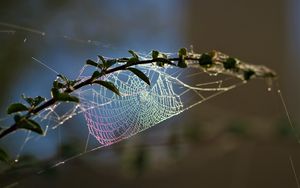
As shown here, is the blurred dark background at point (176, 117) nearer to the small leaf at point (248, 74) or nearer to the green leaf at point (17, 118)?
the green leaf at point (17, 118)

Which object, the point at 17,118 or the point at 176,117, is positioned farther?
the point at 176,117

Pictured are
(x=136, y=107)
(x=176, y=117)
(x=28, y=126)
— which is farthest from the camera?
(x=176, y=117)

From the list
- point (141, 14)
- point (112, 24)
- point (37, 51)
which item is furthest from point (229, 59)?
point (141, 14)

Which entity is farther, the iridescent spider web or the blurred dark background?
the blurred dark background

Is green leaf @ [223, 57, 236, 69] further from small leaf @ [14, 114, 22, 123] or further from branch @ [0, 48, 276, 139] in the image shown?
small leaf @ [14, 114, 22, 123]

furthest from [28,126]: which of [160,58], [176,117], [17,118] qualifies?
[176,117]

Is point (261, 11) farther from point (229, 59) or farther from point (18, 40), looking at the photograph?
point (229, 59)

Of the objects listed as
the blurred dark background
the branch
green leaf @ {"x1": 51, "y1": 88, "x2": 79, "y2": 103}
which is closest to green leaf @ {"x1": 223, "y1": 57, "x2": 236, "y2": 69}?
the branch

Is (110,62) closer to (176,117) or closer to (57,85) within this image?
(57,85)
